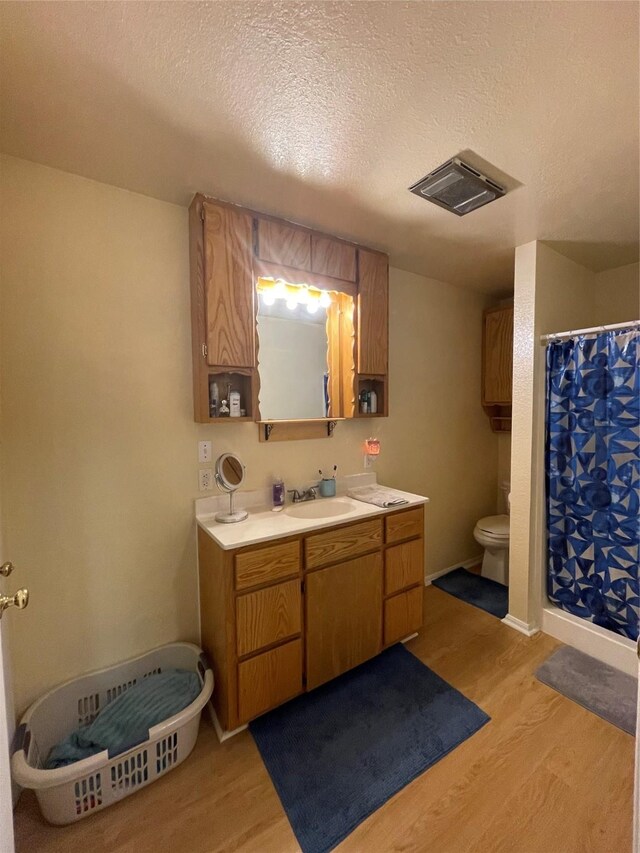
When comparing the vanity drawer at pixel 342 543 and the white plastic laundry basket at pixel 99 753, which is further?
the vanity drawer at pixel 342 543

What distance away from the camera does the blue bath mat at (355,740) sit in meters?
1.25

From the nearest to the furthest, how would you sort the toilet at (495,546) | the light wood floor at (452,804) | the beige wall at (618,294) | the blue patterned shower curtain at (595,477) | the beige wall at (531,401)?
the light wood floor at (452,804), the blue patterned shower curtain at (595,477), the beige wall at (531,401), the beige wall at (618,294), the toilet at (495,546)

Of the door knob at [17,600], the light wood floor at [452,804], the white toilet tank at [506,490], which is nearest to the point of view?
the door knob at [17,600]

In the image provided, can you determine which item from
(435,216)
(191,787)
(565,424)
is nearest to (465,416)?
(565,424)

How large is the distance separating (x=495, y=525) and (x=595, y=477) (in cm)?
97

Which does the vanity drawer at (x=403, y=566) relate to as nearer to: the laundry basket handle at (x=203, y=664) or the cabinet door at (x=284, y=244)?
the laundry basket handle at (x=203, y=664)

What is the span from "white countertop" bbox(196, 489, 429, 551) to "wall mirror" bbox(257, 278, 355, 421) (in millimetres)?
541

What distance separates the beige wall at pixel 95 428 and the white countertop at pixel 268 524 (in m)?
0.17

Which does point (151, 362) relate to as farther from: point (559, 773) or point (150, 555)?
point (559, 773)

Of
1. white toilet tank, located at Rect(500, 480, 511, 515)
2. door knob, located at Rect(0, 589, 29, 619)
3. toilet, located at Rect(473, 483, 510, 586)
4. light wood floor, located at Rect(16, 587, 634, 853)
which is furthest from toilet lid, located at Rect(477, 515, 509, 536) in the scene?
door knob, located at Rect(0, 589, 29, 619)

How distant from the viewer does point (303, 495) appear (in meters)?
2.08

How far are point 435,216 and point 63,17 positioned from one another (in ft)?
5.17

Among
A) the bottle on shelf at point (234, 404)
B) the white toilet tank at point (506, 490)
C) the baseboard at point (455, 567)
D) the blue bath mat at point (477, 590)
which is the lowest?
the blue bath mat at point (477, 590)

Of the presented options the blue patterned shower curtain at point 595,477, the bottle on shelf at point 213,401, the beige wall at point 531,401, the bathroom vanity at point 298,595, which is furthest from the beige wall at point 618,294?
the bottle on shelf at point 213,401
